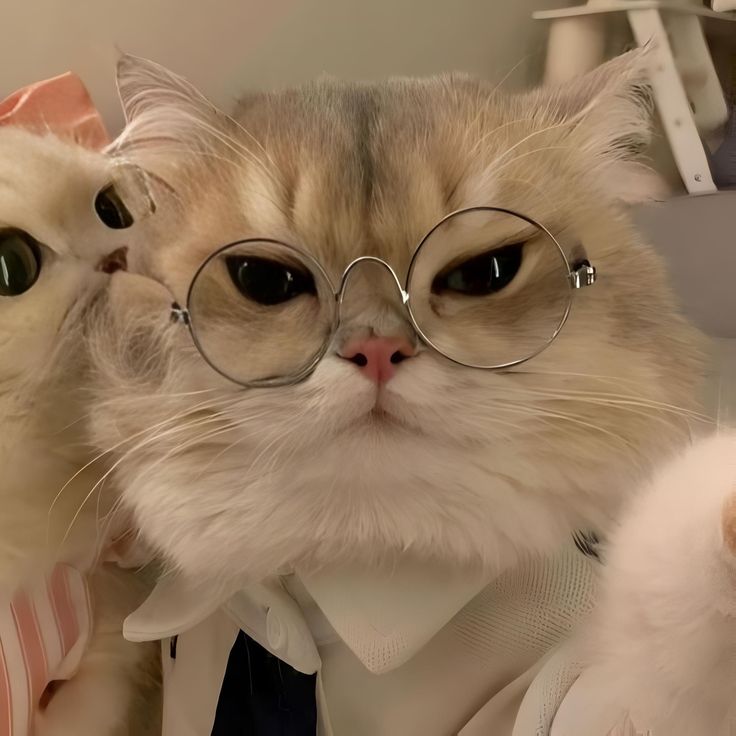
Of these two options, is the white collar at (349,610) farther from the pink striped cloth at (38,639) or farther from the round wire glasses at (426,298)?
the round wire glasses at (426,298)

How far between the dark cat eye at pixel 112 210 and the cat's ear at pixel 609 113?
35 cm

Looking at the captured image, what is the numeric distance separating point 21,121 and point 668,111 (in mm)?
1143

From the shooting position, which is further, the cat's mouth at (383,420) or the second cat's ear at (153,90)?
the second cat's ear at (153,90)

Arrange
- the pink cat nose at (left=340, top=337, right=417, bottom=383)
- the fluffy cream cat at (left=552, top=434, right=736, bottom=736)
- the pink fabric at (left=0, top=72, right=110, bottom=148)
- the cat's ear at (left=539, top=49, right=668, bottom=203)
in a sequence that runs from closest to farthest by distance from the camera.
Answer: the fluffy cream cat at (left=552, top=434, right=736, bottom=736)
the pink cat nose at (left=340, top=337, right=417, bottom=383)
the cat's ear at (left=539, top=49, right=668, bottom=203)
the pink fabric at (left=0, top=72, right=110, bottom=148)

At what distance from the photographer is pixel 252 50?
47.8 inches

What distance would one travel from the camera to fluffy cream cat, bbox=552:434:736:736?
378 mm

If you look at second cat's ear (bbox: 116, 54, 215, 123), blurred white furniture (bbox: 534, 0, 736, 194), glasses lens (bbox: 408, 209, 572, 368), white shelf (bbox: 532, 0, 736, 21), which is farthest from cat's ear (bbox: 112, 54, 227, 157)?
white shelf (bbox: 532, 0, 736, 21)

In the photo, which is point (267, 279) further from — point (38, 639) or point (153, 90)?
point (38, 639)

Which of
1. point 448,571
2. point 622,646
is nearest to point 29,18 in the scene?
point 448,571

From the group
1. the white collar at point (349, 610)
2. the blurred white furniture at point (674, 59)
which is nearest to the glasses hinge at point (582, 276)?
the white collar at point (349, 610)

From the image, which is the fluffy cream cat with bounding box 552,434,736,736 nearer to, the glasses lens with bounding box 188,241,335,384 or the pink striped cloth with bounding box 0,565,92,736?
the glasses lens with bounding box 188,241,335,384

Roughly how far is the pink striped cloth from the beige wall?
0.57 m

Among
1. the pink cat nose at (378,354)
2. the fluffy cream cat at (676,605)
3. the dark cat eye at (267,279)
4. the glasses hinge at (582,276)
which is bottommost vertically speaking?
the fluffy cream cat at (676,605)

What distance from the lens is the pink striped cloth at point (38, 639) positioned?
61cm
